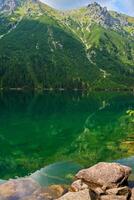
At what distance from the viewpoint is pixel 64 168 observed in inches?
Answer: 1981

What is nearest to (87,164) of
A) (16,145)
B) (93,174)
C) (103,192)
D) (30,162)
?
(30,162)

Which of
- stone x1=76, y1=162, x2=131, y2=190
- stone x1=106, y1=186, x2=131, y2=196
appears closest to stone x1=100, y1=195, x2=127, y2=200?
stone x1=106, y1=186, x2=131, y2=196

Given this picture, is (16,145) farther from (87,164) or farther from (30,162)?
(87,164)

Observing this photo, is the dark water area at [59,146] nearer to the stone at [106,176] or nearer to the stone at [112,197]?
the stone at [106,176]

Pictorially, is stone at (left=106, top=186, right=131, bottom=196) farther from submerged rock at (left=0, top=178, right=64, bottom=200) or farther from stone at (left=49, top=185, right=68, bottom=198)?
submerged rock at (left=0, top=178, right=64, bottom=200)

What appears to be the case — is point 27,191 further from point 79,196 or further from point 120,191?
point 120,191

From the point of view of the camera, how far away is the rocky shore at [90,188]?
113 feet

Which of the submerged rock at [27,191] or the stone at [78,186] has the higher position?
the stone at [78,186]

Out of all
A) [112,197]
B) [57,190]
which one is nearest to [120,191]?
[112,197]

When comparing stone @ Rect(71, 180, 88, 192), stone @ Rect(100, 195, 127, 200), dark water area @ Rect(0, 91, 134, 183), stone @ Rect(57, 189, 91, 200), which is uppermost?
stone @ Rect(57, 189, 91, 200)

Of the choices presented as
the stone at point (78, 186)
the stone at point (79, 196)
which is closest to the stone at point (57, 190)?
the stone at point (78, 186)

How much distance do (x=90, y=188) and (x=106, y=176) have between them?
84.4 inches

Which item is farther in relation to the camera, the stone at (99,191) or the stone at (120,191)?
the stone at (99,191)

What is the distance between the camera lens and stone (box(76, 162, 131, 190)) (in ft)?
121
